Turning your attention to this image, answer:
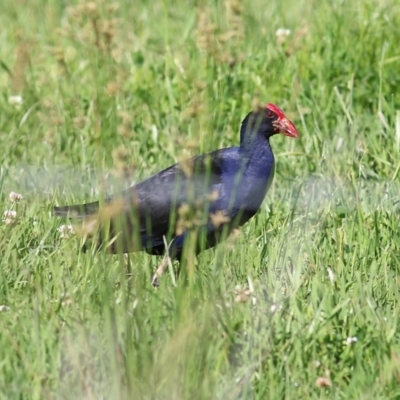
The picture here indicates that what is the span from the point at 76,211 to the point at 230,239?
3.31 ft

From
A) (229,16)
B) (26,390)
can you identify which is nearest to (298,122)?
(229,16)

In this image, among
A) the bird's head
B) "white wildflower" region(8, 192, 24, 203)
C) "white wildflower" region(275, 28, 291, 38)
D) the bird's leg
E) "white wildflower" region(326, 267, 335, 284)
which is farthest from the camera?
"white wildflower" region(275, 28, 291, 38)

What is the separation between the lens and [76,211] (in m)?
3.86

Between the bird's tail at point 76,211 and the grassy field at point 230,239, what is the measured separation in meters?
0.09

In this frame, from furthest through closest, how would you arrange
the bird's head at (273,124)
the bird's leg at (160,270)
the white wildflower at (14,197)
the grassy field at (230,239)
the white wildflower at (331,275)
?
the bird's head at (273,124)
the white wildflower at (14,197)
the bird's leg at (160,270)
the white wildflower at (331,275)
the grassy field at (230,239)

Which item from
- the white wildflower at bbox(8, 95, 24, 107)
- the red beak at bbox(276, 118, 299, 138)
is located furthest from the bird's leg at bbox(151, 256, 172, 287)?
the white wildflower at bbox(8, 95, 24, 107)

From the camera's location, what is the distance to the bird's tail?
3846 mm

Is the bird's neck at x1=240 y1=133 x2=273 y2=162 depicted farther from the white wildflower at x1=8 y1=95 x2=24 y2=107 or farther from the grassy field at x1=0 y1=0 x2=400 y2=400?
the white wildflower at x1=8 y1=95 x2=24 y2=107

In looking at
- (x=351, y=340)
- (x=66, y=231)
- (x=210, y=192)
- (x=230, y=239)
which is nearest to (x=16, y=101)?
(x=66, y=231)

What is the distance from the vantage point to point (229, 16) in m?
2.98

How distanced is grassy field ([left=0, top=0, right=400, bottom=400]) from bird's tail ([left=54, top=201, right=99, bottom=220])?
87 millimetres

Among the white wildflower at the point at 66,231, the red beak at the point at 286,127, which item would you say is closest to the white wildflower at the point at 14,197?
the white wildflower at the point at 66,231

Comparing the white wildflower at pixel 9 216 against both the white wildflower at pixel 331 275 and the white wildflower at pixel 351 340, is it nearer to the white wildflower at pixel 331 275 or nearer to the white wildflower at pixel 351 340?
the white wildflower at pixel 331 275

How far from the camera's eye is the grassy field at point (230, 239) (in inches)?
99.3
